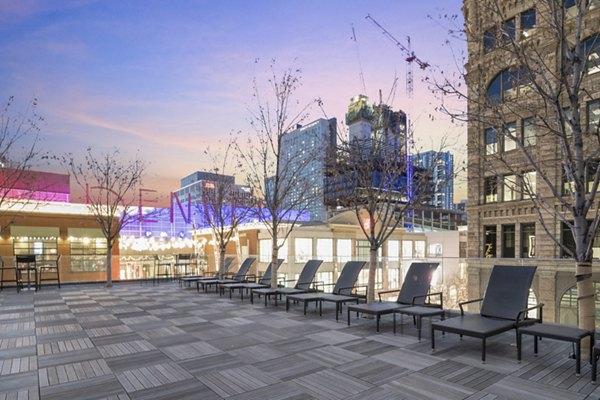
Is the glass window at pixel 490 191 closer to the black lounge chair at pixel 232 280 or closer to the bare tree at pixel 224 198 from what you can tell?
the bare tree at pixel 224 198

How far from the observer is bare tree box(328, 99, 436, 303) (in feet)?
25.1

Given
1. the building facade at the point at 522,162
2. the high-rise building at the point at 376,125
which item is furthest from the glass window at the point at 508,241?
the high-rise building at the point at 376,125

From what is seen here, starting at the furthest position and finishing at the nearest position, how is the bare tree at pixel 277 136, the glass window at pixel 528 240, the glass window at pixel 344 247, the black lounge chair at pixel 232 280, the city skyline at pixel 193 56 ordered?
the glass window at pixel 344 247, the glass window at pixel 528 240, the black lounge chair at pixel 232 280, the bare tree at pixel 277 136, the city skyline at pixel 193 56

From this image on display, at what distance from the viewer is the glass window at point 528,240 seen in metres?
21.4

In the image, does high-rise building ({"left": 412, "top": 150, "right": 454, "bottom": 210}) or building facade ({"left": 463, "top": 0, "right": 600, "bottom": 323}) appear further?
high-rise building ({"left": 412, "top": 150, "right": 454, "bottom": 210})

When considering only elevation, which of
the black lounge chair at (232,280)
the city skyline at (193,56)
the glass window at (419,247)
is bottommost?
the glass window at (419,247)

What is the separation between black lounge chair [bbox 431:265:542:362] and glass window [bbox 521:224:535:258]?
18.9 m

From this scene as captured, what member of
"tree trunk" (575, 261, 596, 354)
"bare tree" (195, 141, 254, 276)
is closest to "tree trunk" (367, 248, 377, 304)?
"tree trunk" (575, 261, 596, 354)

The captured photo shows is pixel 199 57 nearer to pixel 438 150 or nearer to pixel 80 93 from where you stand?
pixel 80 93

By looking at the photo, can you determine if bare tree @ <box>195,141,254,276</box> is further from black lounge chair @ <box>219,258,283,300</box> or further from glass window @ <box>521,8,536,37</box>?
glass window @ <box>521,8,536,37</box>

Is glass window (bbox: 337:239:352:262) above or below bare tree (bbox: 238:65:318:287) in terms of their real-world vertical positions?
below

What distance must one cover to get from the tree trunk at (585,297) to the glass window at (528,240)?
64.1 ft

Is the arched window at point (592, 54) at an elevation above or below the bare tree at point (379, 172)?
above

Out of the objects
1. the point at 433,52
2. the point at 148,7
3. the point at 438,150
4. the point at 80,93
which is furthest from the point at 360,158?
the point at 80,93
